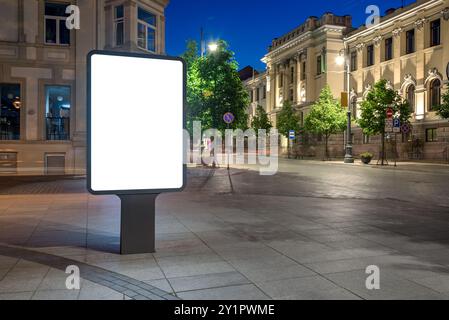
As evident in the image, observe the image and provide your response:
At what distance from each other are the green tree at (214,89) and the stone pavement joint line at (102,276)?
23474mm

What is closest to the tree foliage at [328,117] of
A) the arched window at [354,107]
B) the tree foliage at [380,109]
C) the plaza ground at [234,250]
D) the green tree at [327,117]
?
the green tree at [327,117]

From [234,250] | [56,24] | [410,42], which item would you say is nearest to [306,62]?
[410,42]

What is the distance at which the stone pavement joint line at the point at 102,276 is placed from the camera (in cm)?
451

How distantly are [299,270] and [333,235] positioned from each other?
7.63 ft

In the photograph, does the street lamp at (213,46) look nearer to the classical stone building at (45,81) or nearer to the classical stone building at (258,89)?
the classical stone building at (45,81)

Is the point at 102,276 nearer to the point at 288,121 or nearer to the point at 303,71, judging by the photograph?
the point at 288,121

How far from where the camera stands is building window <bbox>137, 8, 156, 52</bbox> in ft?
76.3

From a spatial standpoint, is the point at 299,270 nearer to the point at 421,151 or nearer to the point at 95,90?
the point at 95,90

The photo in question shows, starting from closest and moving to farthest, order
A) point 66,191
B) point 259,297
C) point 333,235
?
1. point 259,297
2. point 333,235
3. point 66,191

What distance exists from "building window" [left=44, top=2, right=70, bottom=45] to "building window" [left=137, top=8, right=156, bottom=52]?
11.8 feet

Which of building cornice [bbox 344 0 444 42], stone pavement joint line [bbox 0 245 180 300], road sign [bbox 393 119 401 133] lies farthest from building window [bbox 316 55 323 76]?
stone pavement joint line [bbox 0 245 180 300]

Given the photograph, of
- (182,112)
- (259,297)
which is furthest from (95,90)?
(259,297)
